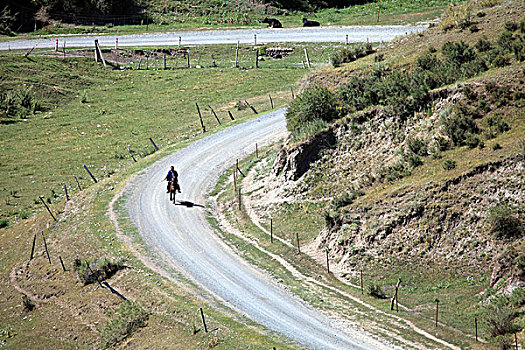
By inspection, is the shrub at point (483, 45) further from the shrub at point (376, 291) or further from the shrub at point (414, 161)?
the shrub at point (376, 291)

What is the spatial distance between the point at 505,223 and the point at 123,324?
14228 mm

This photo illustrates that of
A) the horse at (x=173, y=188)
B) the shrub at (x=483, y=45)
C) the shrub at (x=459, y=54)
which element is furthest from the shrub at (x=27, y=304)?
the shrub at (x=483, y=45)

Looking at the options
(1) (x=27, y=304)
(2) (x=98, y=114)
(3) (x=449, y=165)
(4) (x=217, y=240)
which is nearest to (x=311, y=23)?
(2) (x=98, y=114)

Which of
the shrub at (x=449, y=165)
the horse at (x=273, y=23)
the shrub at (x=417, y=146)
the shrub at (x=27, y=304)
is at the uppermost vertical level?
the horse at (x=273, y=23)

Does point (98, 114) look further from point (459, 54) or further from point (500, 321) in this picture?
point (500, 321)

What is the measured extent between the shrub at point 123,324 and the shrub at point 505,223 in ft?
43.4

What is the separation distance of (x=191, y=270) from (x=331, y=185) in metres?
7.97

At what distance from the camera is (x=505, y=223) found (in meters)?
18.5

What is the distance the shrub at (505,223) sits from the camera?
60.4ft

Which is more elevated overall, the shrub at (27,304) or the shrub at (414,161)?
the shrub at (414,161)

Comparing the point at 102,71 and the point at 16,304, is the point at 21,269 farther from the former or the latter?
the point at 102,71

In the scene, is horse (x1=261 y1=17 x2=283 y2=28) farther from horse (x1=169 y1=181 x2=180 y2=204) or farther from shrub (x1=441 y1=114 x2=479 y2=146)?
shrub (x1=441 y1=114 x2=479 y2=146)

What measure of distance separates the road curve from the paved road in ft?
65.8

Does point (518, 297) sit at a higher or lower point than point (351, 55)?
lower
